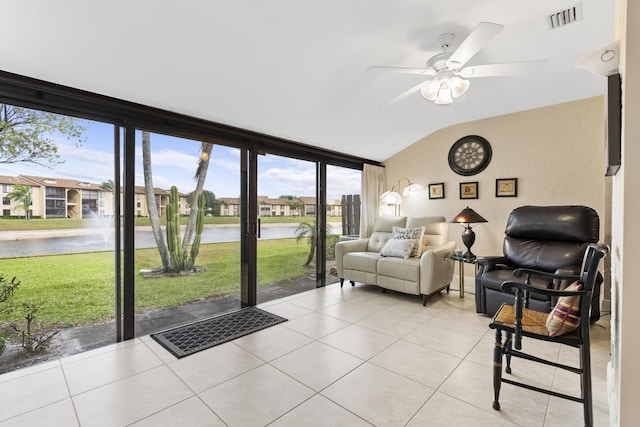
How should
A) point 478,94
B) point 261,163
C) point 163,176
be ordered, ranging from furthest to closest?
point 261,163 → point 478,94 → point 163,176

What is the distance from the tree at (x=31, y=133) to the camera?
7.00 feet

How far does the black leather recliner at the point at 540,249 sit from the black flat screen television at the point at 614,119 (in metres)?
1.93

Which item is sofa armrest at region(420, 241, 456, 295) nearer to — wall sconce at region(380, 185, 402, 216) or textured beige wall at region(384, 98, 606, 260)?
textured beige wall at region(384, 98, 606, 260)

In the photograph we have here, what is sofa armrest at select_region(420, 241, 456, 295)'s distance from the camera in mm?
3391

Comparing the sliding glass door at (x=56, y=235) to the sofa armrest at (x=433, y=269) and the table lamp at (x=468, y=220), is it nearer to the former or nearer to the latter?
the sofa armrest at (x=433, y=269)

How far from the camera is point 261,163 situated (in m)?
3.66

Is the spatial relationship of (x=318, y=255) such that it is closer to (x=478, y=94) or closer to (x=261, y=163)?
(x=261, y=163)

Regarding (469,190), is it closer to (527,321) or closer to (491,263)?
(491,263)

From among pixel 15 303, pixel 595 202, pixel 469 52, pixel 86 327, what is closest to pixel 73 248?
pixel 15 303

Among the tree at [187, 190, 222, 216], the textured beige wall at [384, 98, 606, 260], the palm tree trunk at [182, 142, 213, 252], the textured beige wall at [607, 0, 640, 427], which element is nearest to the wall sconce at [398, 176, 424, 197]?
the textured beige wall at [384, 98, 606, 260]

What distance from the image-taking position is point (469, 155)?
13.8 ft

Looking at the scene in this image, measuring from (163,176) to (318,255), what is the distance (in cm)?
240

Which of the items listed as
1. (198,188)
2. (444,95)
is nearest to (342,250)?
(198,188)

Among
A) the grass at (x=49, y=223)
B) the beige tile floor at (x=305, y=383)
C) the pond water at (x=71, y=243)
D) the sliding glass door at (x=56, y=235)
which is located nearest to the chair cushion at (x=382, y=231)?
the beige tile floor at (x=305, y=383)
